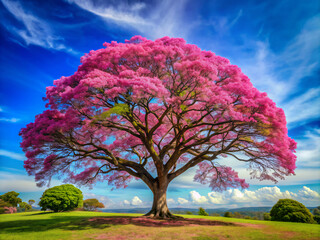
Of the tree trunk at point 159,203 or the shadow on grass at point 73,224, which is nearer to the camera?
the shadow on grass at point 73,224

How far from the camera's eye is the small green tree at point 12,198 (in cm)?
2864

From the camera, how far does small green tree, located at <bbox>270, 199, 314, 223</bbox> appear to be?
14.9 m

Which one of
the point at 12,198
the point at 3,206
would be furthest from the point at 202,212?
the point at 12,198

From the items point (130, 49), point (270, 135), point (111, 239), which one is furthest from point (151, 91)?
point (270, 135)

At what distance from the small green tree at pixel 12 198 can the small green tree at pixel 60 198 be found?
512 inches

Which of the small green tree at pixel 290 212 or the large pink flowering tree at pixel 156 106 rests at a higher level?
the large pink flowering tree at pixel 156 106

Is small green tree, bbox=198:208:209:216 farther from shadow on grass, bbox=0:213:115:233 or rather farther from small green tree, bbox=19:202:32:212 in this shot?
small green tree, bbox=19:202:32:212

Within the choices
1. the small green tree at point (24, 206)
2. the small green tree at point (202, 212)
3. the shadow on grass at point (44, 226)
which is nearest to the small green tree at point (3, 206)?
the small green tree at point (24, 206)

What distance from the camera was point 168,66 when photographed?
1291cm

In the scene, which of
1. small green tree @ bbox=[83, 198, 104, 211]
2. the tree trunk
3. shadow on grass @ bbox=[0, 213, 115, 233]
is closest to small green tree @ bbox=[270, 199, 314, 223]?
the tree trunk

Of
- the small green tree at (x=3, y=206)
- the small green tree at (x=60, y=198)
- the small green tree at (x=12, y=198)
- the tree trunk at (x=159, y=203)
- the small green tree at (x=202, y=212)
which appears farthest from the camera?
the small green tree at (x=12, y=198)

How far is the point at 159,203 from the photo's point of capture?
587 inches

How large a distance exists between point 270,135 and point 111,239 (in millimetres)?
10411

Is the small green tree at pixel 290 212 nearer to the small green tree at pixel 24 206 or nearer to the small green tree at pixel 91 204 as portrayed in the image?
the small green tree at pixel 91 204
